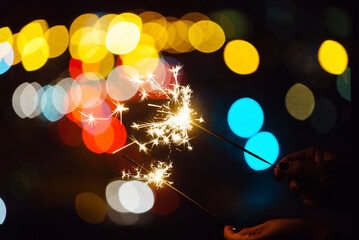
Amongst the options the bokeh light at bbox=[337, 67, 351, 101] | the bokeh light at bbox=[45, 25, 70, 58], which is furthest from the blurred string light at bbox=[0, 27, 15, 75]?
the bokeh light at bbox=[337, 67, 351, 101]

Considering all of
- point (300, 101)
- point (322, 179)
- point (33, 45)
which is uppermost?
point (33, 45)

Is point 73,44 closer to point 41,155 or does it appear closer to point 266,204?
point 41,155

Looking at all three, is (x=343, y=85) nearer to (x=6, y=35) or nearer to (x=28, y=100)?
(x=28, y=100)

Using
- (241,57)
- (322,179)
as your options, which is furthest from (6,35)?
(322,179)

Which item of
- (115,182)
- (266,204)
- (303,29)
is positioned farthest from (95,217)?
(303,29)

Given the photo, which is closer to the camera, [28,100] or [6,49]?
[28,100]

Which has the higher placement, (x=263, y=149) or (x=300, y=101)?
(x=300, y=101)

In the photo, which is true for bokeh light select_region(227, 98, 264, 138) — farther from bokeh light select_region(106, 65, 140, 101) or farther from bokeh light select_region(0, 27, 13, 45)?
bokeh light select_region(0, 27, 13, 45)

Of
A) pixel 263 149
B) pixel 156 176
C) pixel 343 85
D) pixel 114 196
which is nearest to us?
pixel 156 176
